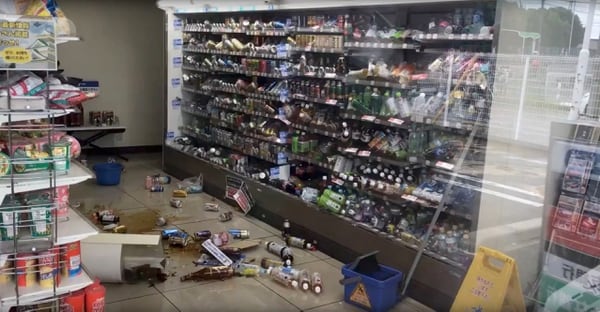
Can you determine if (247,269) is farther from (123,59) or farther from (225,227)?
(123,59)

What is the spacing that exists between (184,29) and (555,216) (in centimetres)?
542

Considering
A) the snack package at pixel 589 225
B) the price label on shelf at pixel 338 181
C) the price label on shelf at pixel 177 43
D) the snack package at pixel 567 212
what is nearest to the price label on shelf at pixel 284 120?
the price label on shelf at pixel 338 181

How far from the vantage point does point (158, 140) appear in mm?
8891

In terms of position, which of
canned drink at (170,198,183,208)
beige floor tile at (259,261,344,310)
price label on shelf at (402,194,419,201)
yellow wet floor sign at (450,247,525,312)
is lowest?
beige floor tile at (259,261,344,310)

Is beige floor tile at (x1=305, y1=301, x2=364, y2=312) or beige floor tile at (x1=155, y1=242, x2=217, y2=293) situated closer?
beige floor tile at (x1=305, y1=301, x2=364, y2=312)

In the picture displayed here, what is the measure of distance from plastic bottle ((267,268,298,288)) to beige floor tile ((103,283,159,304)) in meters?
0.83

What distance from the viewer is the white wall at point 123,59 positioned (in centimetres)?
799

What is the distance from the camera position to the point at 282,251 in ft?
15.2

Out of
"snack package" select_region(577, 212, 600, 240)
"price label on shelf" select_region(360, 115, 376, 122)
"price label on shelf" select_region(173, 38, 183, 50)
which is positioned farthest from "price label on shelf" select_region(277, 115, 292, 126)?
"snack package" select_region(577, 212, 600, 240)

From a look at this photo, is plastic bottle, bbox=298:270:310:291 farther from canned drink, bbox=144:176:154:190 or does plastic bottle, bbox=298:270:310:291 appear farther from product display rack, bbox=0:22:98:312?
canned drink, bbox=144:176:154:190

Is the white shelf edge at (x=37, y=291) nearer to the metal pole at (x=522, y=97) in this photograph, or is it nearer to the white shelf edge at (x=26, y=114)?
the white shelf edge at (x=26, y=114)

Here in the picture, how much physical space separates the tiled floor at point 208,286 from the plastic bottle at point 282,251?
0.06 meters

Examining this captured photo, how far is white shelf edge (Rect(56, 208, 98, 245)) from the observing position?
2.89m

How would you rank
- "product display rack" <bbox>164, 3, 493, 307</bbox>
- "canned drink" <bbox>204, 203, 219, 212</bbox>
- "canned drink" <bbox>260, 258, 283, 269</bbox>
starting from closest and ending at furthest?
1. "product display rack" <bbox>164, 3, 493, 307</bbox>
2. "canned drink" <bbox>260, 258, 283, 269</bbox>
3. "canned drink" <bbox>204, 203, 219, 212</bbox>
